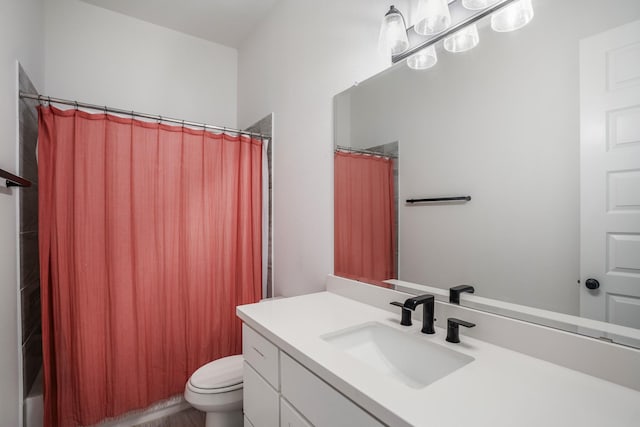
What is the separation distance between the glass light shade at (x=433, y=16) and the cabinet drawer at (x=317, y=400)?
1.23 metres

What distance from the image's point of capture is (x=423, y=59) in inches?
45.0

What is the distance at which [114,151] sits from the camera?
164cm

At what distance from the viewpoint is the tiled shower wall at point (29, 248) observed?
1436 millimetres

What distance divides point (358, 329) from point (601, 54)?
1086 millimetres

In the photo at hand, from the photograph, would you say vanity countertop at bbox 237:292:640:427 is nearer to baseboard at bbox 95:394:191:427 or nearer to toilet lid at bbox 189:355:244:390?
toilet lid at bbox 189:355:244:390

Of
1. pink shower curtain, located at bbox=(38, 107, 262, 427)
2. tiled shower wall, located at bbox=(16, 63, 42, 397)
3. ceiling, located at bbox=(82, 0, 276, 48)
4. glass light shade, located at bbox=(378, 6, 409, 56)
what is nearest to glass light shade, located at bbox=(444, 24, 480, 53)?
glass light shade, located at bbox=(378, 6, 409, 56)

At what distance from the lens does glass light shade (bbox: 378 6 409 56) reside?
3.76 ft

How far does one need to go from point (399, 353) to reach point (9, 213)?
1.75 metres

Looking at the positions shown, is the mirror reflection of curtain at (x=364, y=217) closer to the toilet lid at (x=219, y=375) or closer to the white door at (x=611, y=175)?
the white door at (x=611, y=175)

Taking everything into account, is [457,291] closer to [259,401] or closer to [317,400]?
[317,400]

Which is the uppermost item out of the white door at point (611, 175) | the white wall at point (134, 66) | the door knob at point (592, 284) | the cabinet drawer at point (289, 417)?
the white wall at point (134, 66)

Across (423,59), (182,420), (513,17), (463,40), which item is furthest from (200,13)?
(182,420)

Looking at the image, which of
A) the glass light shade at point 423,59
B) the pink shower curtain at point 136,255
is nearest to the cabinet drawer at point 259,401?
the pink shower curtain at point 136,255

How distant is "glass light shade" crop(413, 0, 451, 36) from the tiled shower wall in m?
1.85
